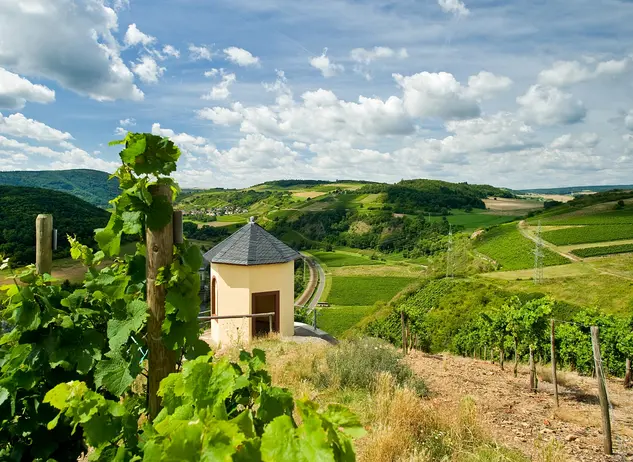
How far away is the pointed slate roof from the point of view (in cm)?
1450

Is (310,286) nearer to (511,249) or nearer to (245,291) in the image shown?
(511,249)

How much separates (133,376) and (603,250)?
235 ft

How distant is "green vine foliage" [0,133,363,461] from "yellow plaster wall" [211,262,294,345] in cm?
1105

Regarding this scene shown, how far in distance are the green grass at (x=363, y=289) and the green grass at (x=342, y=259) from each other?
12.6 meters

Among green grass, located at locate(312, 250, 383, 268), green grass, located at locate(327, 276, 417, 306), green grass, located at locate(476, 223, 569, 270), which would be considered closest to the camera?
green grass, located at locate(476, 223, 569, 270)

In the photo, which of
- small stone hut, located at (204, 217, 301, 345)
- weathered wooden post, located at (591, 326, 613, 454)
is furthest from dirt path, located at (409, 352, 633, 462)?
small stone hut, located at (204, 217, 301, 345)

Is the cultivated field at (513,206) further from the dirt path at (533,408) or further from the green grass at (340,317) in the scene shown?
the dirt path at (533,408)

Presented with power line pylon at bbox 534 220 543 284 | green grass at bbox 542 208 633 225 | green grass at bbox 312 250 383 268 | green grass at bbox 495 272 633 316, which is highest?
green grass at bbox 542 208 633 225

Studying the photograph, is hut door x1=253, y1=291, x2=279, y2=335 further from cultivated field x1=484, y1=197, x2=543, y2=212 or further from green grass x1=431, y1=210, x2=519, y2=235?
cultivated field x1=484, y1=197, x2=543, y2=212

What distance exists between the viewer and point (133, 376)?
90.7 inches

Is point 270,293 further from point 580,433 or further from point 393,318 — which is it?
point 393,318

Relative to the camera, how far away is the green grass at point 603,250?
58100 mm

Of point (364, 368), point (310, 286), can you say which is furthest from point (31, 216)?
point (364, 368)

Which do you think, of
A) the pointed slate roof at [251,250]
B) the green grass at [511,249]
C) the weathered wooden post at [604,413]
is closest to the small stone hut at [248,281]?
the pointed slate roof at [251,250]
